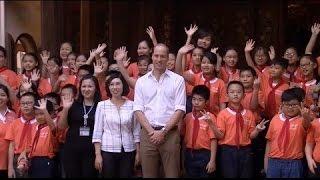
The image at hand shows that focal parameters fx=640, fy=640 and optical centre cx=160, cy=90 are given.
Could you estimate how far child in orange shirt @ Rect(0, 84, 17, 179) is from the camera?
7.12 meters

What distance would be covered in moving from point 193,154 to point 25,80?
2.43 m

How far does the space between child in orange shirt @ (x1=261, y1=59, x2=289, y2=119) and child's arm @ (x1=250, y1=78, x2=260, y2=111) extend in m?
0.29

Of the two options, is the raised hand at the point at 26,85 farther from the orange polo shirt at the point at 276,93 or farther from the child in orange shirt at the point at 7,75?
the orange polo shirt at the point at 276,93

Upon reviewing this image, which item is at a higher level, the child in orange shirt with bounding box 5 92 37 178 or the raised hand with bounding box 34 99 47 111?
the raised hand with bounding box 34 99 47 111

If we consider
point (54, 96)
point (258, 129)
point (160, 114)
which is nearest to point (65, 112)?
point (54, 96)

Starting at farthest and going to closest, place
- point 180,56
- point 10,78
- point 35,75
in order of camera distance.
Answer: point 10,78 < point 35,75 < point 180,56

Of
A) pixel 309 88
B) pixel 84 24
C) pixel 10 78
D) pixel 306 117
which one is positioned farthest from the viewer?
pixel 84 24

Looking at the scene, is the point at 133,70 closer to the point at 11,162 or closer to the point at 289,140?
the point at 11,162

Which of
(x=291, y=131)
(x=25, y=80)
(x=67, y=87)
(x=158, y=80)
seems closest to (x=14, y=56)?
(x=25, y=80)

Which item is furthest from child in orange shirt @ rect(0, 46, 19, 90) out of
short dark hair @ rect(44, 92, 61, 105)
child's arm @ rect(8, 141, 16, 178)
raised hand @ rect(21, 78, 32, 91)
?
child's arm @ rect(8, 141, 16, 178)

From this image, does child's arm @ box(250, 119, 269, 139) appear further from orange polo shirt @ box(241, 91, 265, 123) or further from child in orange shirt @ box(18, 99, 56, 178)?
child in orange shirt @ box(18, 99, 56, 178)

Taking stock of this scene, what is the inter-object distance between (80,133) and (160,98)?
961 mm

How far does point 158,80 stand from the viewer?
671 centimetres

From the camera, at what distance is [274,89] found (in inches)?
296
